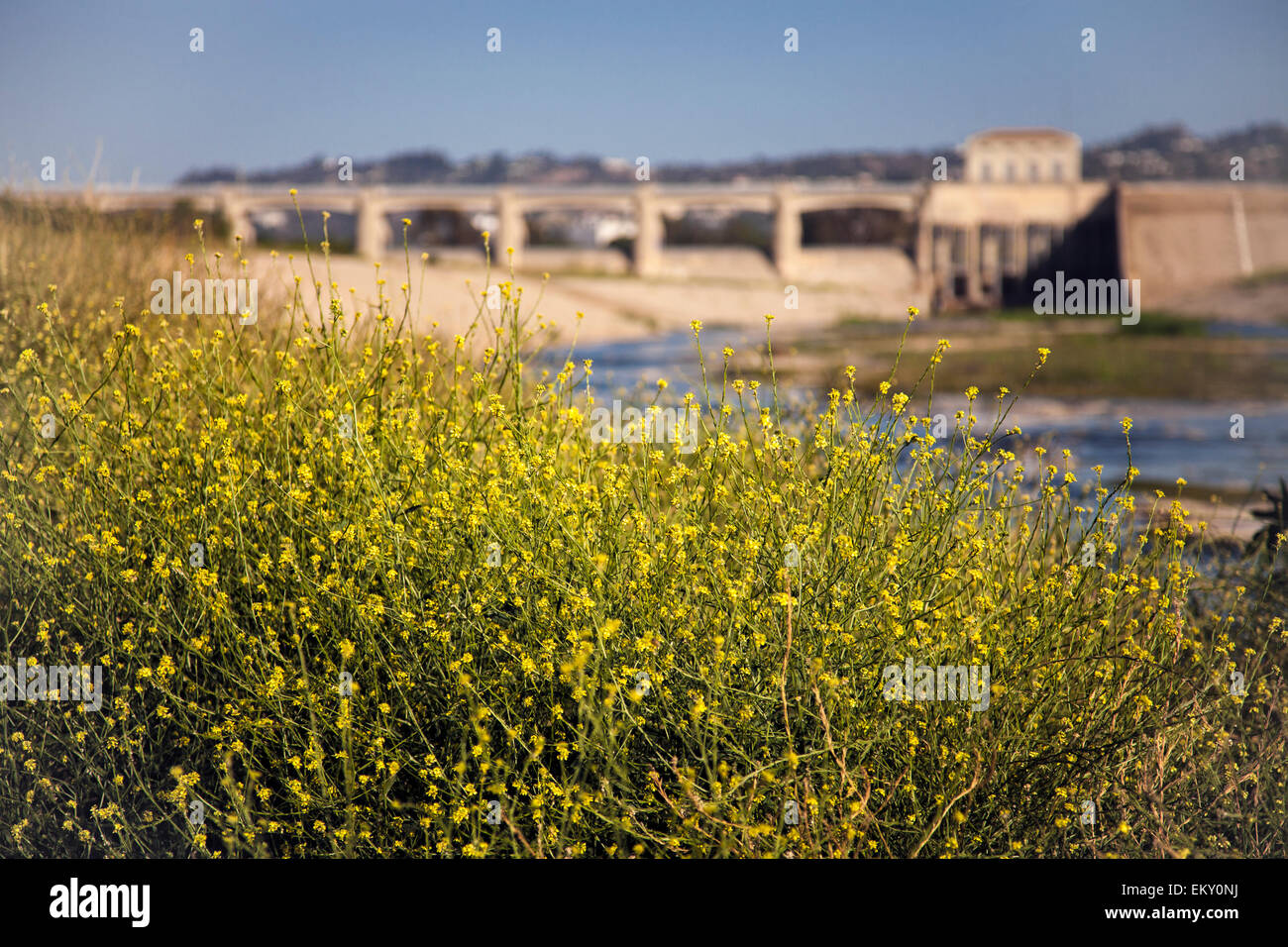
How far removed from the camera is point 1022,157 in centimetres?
6138

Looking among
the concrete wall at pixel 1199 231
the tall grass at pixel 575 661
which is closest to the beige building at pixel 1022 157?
the concrete wall at pixel 1199 231

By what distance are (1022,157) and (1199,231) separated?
11056 mm

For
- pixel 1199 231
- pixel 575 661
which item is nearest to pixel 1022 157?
pixel 1199 231

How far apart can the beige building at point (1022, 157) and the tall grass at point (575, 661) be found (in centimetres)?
6225

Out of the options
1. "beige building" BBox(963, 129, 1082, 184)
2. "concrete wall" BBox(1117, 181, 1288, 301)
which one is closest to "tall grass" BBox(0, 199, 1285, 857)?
"concrete wall" BBox(1117, 181, 1288, 301)

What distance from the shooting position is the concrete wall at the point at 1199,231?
53188 mm

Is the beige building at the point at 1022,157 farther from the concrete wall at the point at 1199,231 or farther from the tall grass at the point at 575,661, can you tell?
the tall grass at the point at 575,661

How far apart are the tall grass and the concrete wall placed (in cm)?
5485

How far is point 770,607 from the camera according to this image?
2842mm

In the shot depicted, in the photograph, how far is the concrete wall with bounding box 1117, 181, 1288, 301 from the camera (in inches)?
2094

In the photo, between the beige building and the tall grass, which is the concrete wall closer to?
the beige building

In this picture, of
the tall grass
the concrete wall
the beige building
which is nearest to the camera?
the tall grass

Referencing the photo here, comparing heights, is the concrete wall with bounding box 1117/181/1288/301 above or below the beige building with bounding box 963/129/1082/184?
below

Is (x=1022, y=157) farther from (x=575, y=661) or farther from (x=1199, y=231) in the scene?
(x=575, y=661)
